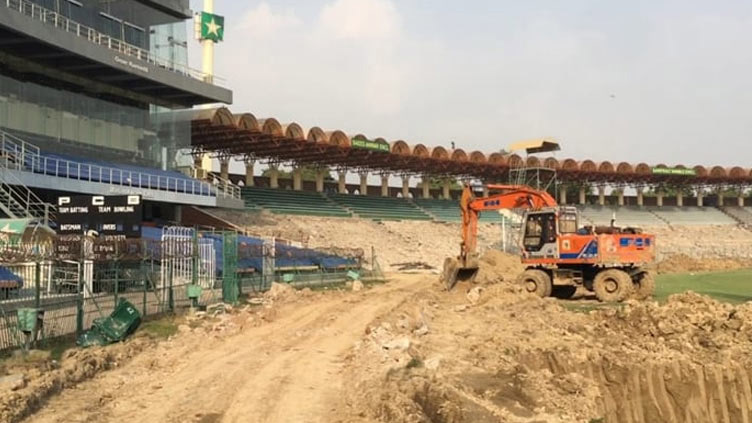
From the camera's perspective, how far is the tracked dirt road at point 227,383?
31.4 ft

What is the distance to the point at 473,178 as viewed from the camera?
81312 millimetres

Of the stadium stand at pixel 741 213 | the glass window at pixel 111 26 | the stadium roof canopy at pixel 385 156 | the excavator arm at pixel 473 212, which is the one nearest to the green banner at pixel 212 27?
the stadium roof canopy at pixel 385 156

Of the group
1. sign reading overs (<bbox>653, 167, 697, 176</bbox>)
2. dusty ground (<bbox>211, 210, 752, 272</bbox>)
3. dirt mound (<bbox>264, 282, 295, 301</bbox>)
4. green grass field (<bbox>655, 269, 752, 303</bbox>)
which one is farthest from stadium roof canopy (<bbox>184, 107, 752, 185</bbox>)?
green grass field (<bbox>655, 269, 752, 303</bbox>)

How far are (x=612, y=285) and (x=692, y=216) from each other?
72.7m

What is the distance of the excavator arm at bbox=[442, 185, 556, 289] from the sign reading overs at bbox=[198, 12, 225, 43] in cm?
4218

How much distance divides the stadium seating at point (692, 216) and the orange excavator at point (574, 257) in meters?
65.5

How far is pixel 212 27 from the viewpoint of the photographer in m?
63.0

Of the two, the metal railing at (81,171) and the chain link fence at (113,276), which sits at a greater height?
the metal railing at (81,171)

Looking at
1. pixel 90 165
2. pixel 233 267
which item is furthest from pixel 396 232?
pixel 233 267

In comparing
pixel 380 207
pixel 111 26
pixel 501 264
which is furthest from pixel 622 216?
pixel 111 26

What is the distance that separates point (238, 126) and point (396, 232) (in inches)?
647

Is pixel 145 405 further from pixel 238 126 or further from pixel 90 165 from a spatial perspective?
pixel 238 126

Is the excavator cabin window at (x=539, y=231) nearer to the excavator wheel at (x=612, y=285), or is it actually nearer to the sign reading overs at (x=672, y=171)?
the excavator wheel at (x=612, y=285)

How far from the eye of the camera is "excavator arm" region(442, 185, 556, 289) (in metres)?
26.6
